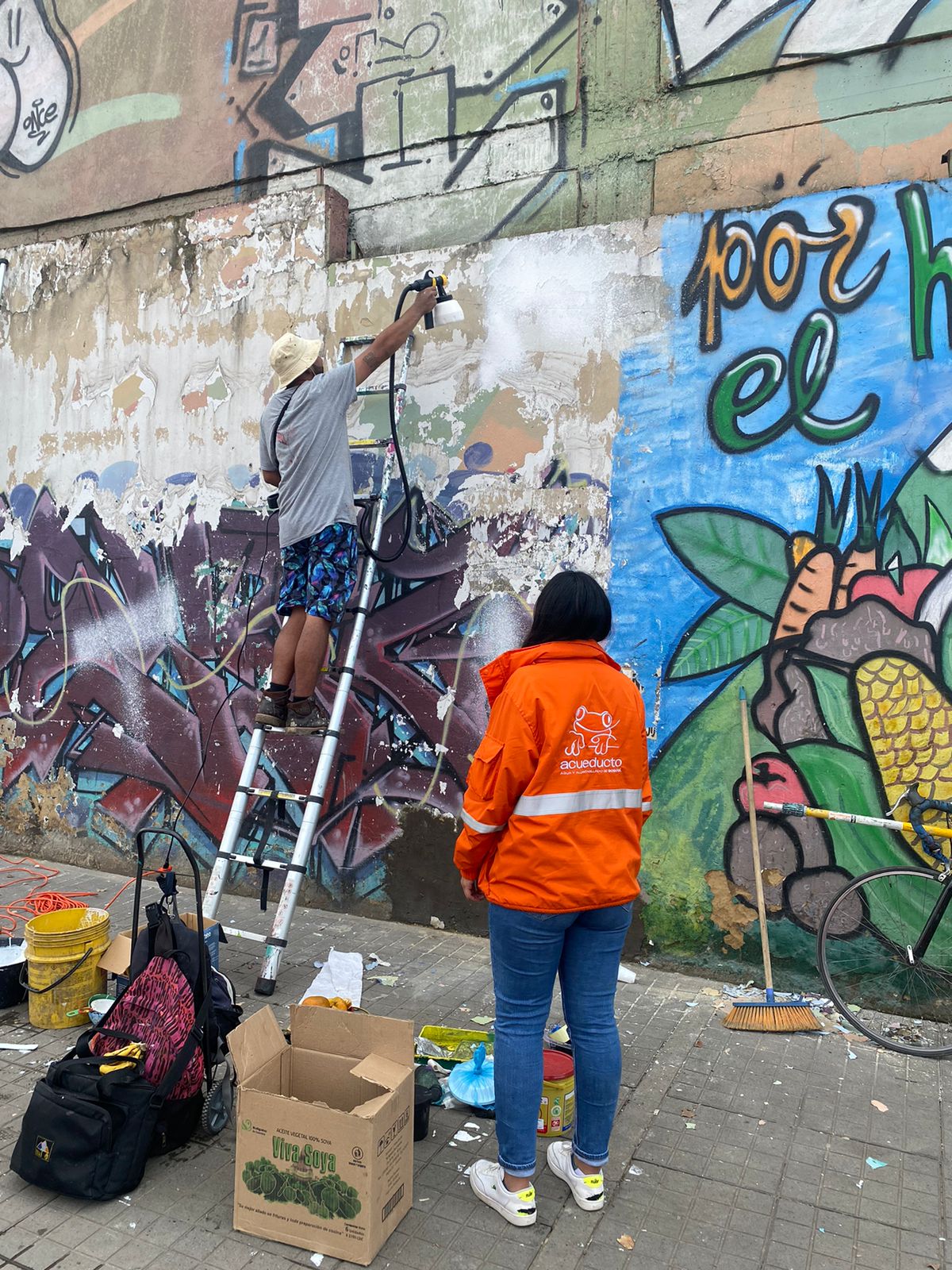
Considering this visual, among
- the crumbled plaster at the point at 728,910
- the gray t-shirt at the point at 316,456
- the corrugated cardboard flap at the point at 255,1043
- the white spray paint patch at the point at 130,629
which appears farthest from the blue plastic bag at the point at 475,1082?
the white spray paint patch at the point at 130,629

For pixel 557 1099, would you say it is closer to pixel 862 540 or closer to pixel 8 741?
pixel 862 540

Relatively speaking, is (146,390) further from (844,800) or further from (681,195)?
(844,800)

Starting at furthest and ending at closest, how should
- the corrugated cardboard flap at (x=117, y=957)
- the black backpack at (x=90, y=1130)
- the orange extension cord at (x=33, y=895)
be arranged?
the orange extension cord at (x=33, y=895), the corrugated cardboard flap at (x=117, y=957), the black backpack at (x=90, y=1130)

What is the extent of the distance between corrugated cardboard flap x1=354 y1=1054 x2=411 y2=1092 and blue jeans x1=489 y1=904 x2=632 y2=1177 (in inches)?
12.4

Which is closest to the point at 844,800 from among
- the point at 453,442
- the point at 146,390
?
the point at 453,442

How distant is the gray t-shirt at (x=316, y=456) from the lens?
4.93 metres

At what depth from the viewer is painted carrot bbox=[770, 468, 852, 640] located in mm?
4680

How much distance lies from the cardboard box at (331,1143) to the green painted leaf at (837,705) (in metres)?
2.63

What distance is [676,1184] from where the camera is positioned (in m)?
3.24

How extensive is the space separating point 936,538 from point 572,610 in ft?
7.97

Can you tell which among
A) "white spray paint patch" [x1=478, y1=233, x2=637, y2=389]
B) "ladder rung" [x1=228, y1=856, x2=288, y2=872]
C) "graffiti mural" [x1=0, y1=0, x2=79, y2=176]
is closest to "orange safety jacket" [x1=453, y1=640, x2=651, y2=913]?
"ladder rung" [x1=228, y1=856, x2=288, y2=872]

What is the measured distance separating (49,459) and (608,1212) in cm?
619

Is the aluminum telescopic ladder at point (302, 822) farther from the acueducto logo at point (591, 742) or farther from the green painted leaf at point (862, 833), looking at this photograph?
the green painted leaf at point (862, 833)

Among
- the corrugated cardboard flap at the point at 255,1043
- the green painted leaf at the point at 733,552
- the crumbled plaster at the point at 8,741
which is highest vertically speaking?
the green painted leaf at the point at 733,552
